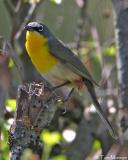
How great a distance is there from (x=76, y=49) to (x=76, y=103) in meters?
0.53

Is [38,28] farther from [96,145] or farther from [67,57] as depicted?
[96,145]

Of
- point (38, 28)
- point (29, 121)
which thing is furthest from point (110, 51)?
point (29, 121)

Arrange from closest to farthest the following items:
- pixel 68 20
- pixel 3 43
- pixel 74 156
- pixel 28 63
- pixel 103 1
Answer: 1. pixel 3 43
2. pixel 74 156
3. pixel 28 63
4. pixel 103 1
5. pixel 68 20

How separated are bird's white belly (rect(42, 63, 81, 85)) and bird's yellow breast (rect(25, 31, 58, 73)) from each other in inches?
1.4

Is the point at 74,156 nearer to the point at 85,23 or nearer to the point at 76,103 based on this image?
the point at 76,103

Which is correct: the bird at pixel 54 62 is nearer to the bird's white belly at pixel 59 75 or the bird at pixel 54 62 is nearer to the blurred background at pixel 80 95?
the bird's white belly at pixel 59 75

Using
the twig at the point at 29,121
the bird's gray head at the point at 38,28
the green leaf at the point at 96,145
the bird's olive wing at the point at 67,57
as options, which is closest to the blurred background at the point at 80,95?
the green leaf at the point at 96,145

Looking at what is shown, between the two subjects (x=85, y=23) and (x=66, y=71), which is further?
(x=85, y=23)

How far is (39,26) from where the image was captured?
4812 mm

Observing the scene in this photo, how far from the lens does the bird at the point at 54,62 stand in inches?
189

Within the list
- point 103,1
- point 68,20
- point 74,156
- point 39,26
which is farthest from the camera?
point 68,20

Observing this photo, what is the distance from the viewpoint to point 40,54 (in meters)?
4.81

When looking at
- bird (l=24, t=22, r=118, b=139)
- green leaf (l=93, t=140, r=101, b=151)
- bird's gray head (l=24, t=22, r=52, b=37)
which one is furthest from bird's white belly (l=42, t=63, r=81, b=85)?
green leaf (l=93, t=140, r=101, b=151)

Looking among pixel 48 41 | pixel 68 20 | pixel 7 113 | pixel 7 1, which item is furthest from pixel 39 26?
pixel 68 20
